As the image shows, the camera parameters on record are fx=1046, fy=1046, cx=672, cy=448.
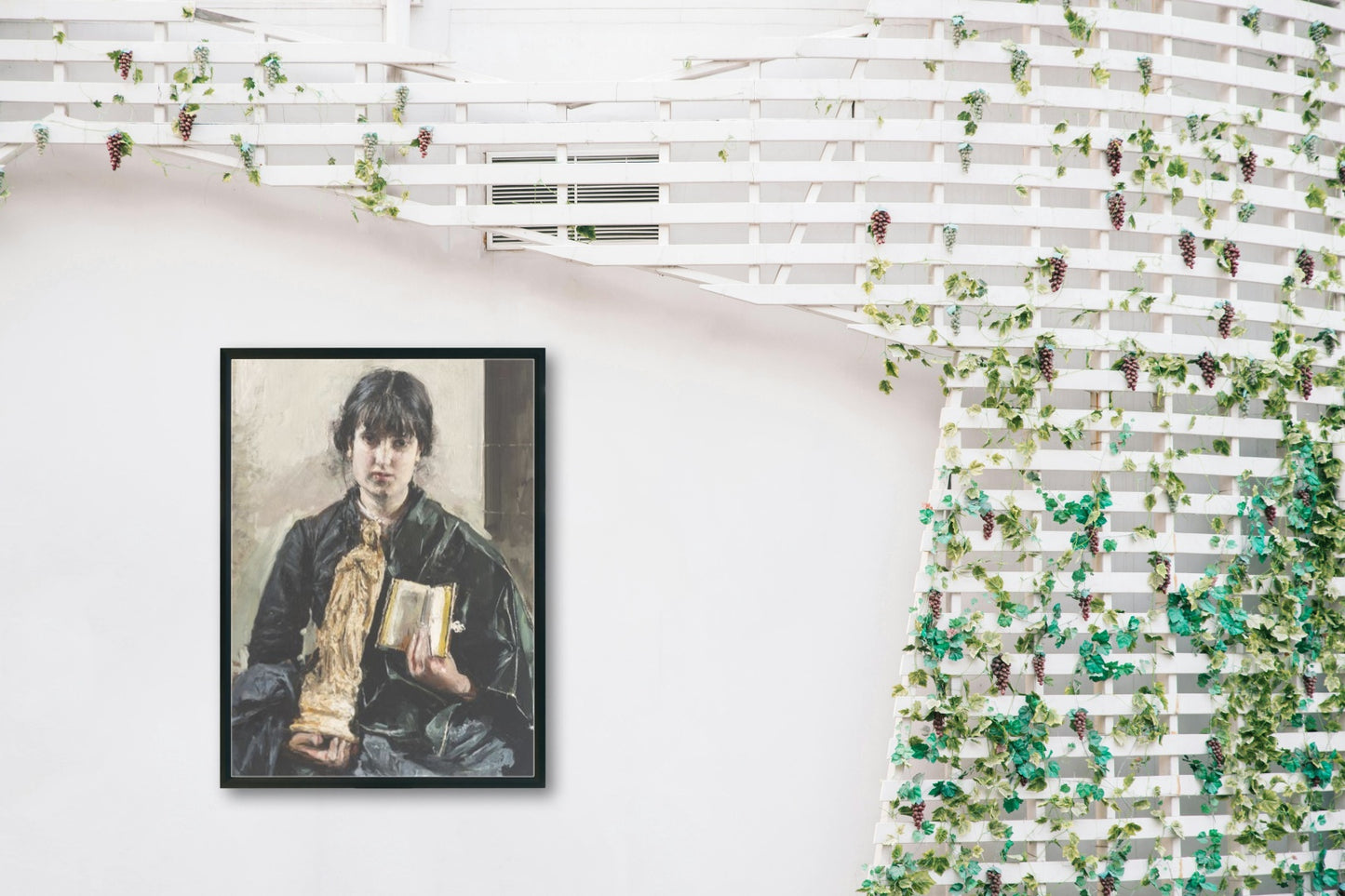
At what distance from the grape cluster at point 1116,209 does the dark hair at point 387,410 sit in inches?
77.8

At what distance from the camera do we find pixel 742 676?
3.04m

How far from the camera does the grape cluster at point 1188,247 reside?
9.52 feet

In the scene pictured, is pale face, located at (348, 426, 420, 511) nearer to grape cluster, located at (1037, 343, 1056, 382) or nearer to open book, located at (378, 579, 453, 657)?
open book, located at (378, 579, 453, 657)

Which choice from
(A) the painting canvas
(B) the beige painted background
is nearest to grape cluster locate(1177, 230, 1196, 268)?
(A) the painting canvas

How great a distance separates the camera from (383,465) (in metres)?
3.02

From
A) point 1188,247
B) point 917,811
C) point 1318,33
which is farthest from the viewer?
point 1318,33

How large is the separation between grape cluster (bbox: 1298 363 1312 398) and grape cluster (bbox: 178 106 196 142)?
3.15 m

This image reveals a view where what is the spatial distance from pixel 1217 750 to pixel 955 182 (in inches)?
67.4

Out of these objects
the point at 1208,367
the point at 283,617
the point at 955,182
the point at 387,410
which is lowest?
the point at 283,617

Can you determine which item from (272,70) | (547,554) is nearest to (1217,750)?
(547,554)

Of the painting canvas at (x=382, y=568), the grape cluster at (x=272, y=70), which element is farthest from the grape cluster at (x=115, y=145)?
the painting canvas at (x=382, y=568)

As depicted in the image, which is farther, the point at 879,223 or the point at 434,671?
the point at 434,671

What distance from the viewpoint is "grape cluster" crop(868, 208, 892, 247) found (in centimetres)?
280

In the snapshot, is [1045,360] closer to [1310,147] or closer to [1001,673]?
[1001,673]
